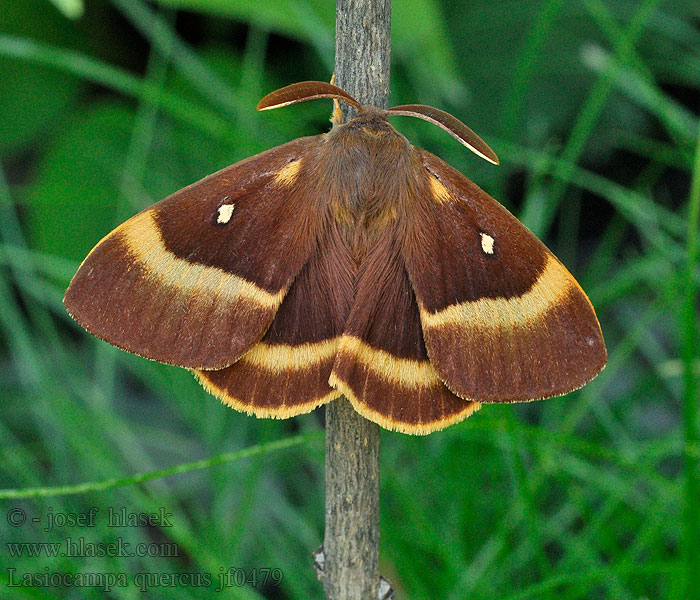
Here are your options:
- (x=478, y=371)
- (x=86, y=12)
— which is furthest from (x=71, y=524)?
(x=86, y=12)

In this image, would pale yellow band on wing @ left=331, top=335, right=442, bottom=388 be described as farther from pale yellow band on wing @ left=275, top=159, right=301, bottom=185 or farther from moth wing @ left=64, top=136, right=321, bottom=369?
pale yellow band on wing @ left=275, top=159, right=301, bottom=185

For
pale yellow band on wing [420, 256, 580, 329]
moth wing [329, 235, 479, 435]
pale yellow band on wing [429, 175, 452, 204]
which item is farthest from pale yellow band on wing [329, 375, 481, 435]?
pale yellow band on wing [429, 175, 452, 204]

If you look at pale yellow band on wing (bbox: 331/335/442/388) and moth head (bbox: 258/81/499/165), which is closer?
moth head (bbox: 258/81/499/165)

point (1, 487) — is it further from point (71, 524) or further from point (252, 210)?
point (252, 210)

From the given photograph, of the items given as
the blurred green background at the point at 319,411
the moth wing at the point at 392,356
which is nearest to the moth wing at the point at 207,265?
the moth wing at the point at 392,356

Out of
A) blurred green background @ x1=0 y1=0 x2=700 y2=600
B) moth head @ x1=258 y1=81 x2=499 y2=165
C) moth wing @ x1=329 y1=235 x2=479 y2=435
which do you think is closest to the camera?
moth head @ x1=258 y1=81 x2=499 y2=165

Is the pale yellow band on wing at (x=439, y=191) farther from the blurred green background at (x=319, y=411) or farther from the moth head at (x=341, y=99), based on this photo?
the blurred green background at (x=319, y=411)

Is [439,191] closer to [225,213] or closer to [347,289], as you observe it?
[347,289]
